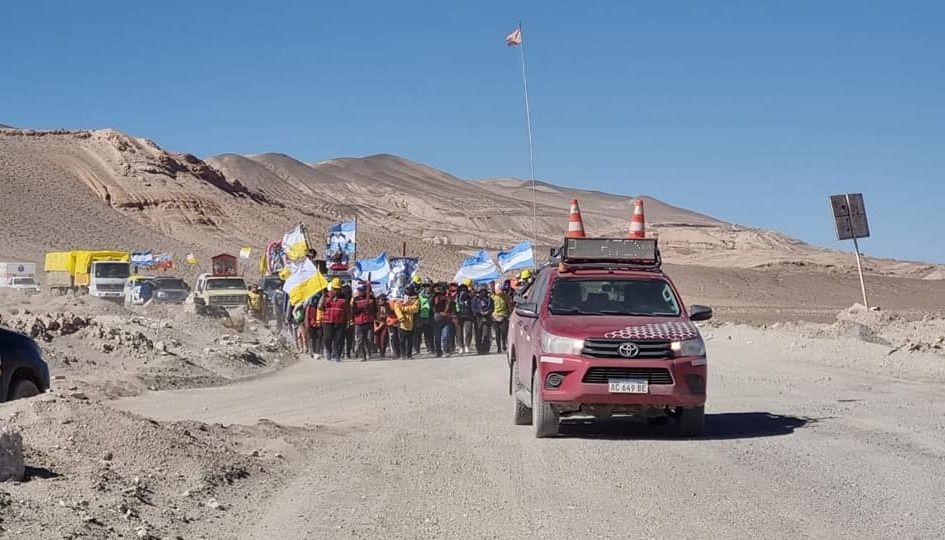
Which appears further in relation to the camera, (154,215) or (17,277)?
(154,215)

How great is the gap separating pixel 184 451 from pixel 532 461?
123 inches

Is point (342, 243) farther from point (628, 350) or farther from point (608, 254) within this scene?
point (628, 350)

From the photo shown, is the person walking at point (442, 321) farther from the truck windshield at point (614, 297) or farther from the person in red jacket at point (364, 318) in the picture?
the truck windshield at point (614, 297)

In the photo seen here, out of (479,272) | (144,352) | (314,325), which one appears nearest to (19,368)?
(144,352)

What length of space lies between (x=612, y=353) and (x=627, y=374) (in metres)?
0.26

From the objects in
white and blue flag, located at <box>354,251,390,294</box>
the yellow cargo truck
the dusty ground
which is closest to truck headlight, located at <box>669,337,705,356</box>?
the dusty ground

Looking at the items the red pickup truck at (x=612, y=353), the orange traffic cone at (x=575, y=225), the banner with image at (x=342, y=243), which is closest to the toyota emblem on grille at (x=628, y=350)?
the red pickup truck at (x=612, y=353)

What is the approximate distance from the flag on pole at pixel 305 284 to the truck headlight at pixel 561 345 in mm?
17672

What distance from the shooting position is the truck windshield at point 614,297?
45.9ft

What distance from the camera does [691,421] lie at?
13125 mm

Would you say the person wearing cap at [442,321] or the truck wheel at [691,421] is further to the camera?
the person wearing cap at [442,321]

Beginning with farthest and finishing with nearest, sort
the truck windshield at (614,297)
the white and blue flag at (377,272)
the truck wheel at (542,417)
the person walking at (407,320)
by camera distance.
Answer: the white and blue flag at (377,272)
the person walking at (407,320)
the truck windshield at (614,297)
the truck wheel at (542,417)

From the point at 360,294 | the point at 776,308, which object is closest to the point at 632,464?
the point at 360,294

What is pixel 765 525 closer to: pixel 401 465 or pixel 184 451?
pixel 401 465
